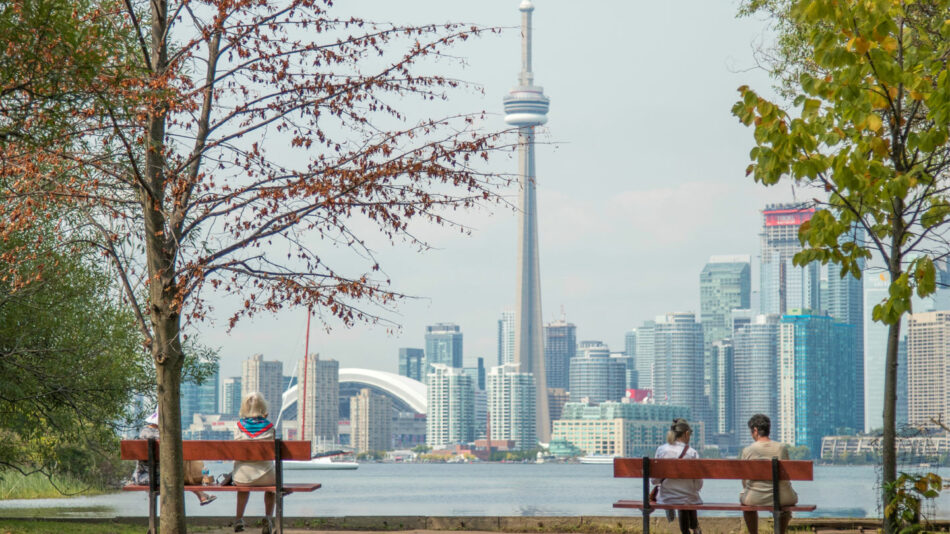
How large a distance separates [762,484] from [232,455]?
426 centimetres

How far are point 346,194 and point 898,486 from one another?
15.4ft

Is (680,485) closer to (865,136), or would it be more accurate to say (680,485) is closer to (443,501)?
(865,136)

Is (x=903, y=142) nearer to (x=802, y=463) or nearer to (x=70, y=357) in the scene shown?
(x=802, y=463)

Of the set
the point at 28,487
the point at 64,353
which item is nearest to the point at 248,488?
the point at 64,353

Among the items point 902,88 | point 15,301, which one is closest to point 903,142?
point 902,88

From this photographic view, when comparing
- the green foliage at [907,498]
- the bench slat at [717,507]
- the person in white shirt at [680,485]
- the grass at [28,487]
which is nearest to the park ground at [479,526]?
the person in white shirt at [680,485]

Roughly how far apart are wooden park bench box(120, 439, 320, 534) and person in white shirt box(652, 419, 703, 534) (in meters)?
2.84

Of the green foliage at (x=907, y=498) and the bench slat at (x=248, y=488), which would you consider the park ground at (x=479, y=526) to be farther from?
the green foliage at (x=907, y=498)

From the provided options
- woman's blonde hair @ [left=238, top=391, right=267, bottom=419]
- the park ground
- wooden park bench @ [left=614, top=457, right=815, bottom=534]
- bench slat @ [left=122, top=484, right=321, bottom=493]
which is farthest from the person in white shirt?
woman's blonde hair @ [left=238, top=391, right=267, bottom=419]

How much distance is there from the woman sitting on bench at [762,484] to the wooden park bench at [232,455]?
11.2 ft

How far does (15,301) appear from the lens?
13.6 metres

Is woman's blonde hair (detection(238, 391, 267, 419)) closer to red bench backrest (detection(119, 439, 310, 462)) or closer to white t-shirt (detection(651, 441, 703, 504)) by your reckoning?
red bench backrest (detection(119, 439, 310, 462))

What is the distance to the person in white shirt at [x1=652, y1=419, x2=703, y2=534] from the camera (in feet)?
33.4

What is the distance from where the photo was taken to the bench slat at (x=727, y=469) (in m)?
9.48
